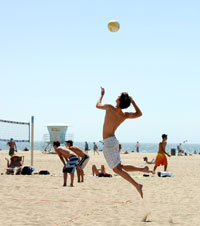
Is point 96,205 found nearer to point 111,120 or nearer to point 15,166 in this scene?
point 111,120

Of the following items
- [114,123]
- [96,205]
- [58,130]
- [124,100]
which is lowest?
[96,205]

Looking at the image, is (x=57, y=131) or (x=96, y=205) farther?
(x=57, y=131)

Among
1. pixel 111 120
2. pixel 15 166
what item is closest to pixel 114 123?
pixel 111 120

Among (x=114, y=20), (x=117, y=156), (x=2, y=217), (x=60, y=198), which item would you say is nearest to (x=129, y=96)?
(x=117, y=156)

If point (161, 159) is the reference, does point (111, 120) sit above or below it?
above

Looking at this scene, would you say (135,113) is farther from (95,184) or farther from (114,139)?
(95,184)

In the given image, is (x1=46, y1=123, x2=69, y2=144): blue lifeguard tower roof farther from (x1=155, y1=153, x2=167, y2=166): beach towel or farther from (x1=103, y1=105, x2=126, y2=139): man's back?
(x1=103, y1=105, x2=126, y2=139): man's back

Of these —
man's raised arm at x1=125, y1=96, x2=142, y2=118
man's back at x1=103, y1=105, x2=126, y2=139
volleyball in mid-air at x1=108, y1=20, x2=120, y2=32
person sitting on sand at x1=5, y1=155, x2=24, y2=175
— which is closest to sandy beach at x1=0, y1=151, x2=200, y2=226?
man's back at x1=103, y1=105, x2=126, y2=139

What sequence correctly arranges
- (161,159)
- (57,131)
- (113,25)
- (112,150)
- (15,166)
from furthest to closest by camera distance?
1. (57,131)
2. (161,159)
3. (15,166)
4. (113,25)
5. (112,150)

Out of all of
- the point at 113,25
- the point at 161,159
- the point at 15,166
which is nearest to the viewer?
the point at 113,25

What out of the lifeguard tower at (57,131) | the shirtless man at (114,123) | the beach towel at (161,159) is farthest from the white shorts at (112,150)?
the lifeguard tower at (57,131)

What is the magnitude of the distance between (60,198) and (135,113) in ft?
9.67

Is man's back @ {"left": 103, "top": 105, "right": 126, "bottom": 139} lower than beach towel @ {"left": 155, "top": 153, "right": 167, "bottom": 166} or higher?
higher

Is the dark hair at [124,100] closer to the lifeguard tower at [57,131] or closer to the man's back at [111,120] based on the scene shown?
the man's back at [111,120]
